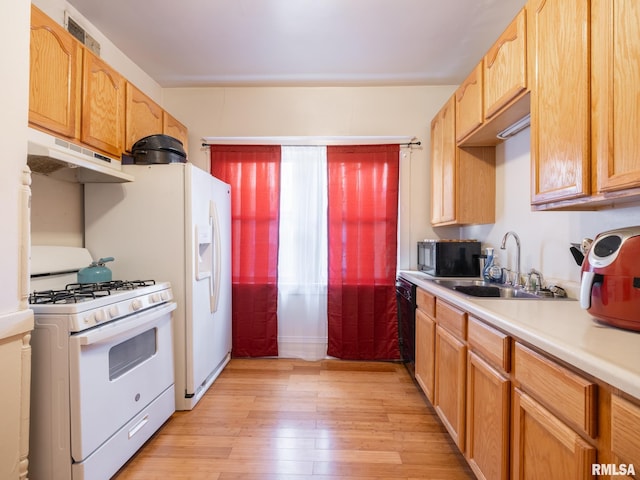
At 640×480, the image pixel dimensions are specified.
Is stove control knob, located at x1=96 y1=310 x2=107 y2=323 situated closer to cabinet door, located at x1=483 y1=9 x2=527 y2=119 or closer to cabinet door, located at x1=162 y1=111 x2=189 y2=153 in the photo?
cabinet door, located at x1=162 y1=111 x2=189 y2=153

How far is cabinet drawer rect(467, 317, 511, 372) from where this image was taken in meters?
1.19

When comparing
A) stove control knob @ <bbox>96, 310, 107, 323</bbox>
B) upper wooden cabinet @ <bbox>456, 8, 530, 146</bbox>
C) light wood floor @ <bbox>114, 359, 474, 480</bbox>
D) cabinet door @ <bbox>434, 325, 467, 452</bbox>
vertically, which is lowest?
light wood floor @ <bbox>114, 359, 474, 480</bbox>

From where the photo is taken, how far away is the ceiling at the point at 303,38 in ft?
6.70

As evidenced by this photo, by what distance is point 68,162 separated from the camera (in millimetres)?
1537

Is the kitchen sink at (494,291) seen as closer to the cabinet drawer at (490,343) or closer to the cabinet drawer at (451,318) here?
the cabinet drawer at (451,318)

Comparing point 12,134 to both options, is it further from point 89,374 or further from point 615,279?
point 615,279

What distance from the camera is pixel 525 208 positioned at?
82.0 inches

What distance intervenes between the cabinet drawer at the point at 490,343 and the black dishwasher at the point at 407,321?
1.00 m

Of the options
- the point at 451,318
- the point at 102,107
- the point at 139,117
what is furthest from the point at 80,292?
the point at 451,318

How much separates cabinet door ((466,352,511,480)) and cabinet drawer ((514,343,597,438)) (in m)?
0.15

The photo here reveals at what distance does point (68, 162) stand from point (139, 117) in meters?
0.93

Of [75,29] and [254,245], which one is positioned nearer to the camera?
[75,29]

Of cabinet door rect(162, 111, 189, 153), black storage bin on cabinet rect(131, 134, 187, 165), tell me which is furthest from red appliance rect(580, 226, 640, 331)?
cabinet door rect(162, 111, 189, 153)

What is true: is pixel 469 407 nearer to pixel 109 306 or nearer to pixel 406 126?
pixel 109 306
